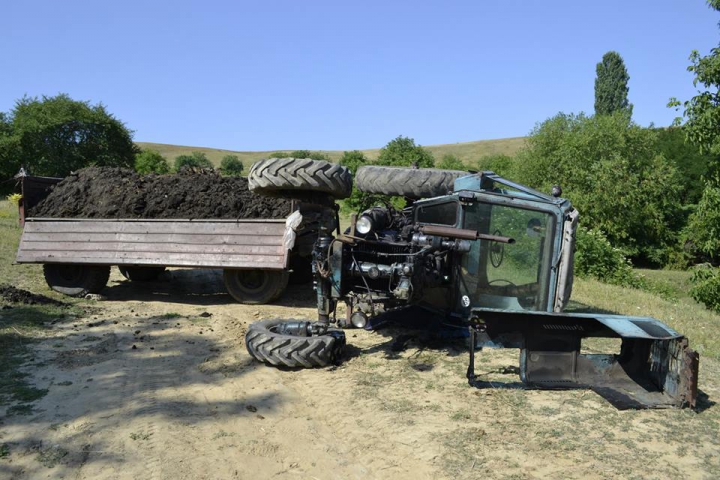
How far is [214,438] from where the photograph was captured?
3.96 metres

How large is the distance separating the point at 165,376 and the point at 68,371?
991 mm

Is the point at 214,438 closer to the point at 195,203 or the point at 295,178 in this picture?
the point at 295,178

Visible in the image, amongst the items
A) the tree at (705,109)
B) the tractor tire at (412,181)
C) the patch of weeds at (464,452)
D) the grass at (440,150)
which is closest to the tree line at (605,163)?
the tree at (705,109)

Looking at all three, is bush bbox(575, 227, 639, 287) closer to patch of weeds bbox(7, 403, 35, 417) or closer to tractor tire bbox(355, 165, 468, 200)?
tractor tire bbox(355, 165, 468, 200)

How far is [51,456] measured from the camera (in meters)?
3.62

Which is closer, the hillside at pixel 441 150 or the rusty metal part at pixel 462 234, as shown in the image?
the rusty metal part at pixel 462 234

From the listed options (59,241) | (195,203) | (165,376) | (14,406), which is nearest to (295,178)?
(165,376)

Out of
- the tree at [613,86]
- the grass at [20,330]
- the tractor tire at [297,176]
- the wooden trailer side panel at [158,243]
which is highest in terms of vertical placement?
the tree at [613,86]

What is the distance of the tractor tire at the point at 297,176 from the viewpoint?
5.59 meters

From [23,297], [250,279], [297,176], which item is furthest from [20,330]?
[297,176]

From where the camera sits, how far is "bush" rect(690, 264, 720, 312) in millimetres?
12922

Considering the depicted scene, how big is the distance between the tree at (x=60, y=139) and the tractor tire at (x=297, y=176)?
117 ft

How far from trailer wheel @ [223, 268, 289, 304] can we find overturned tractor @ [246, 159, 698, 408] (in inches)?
99.6

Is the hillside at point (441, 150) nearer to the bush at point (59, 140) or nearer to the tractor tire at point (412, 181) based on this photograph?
the bush at point (59, 140)
